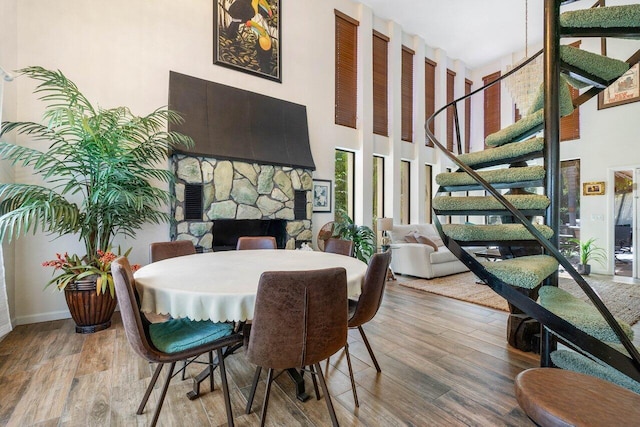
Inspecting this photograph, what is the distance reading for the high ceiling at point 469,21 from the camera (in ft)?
16.8

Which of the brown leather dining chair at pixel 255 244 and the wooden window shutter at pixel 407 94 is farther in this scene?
the wooden window shutter at pixel 407 94

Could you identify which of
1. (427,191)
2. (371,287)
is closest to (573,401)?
(371,287)

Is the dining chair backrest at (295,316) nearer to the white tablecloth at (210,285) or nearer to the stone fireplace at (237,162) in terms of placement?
the white tablecloth at (210,285)

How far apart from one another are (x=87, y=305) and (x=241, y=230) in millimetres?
1939

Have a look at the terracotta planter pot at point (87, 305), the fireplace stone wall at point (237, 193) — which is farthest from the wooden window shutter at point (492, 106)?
the terracotta planter pot at point (87, 305)

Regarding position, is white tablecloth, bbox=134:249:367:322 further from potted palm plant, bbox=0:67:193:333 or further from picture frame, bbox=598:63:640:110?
picture frame, bbox=598:63:640:110

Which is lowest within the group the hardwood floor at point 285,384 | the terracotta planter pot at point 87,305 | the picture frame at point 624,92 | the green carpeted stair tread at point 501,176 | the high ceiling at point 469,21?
the hardwood floor at point 285,384

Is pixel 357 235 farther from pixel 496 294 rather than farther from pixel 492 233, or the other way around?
pixel 492 233

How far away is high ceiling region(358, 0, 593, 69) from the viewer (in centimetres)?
511

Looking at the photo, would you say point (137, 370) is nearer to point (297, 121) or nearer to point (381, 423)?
point (381, 423)

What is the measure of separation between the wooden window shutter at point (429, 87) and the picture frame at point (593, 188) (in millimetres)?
3030

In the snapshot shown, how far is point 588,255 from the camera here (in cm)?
529

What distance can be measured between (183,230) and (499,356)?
3.38 m

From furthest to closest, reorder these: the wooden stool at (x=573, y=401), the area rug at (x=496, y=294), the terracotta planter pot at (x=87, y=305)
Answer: the area rug at (x=496, y=294)
the terracotta planter pot at (x=87, y=305)
the wooden stool at (x=573, y=401)
